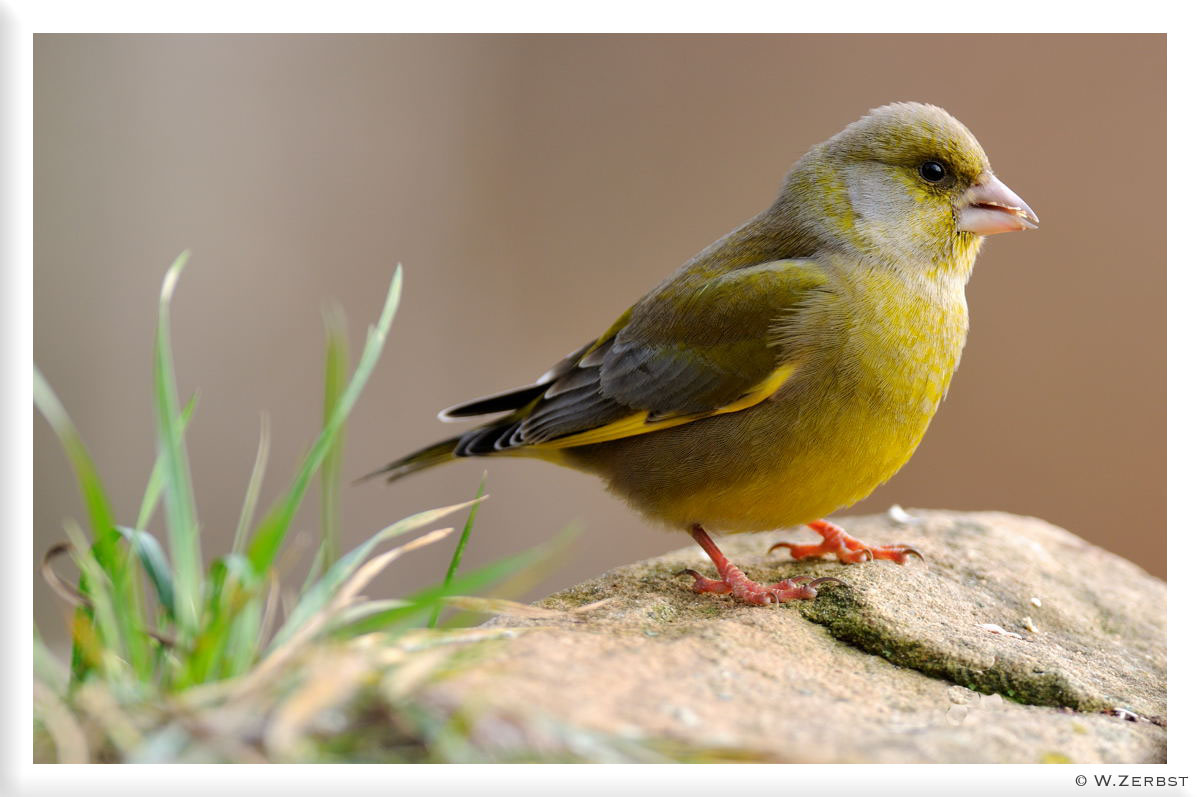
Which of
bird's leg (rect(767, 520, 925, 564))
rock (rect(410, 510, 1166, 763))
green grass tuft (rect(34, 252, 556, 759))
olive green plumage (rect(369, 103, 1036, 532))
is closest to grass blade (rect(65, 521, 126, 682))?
green grass tuft (rect(34, 252, 556, 759))

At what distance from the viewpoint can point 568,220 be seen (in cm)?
746

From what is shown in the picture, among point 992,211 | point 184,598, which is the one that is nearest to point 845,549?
point 992,211

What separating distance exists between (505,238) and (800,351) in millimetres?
4588

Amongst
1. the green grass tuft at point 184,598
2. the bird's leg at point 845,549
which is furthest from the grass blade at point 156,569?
the bird's leg at point 845,549

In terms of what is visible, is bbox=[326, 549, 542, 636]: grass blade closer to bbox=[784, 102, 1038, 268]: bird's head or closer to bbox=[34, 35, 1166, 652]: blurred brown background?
bbox=[784, 102, 1038, 268]: bird's head

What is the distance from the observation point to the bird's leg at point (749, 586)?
317 cm

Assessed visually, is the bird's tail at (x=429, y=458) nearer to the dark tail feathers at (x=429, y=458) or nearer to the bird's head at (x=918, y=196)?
the dark tail feathers at (x=429, y=458)

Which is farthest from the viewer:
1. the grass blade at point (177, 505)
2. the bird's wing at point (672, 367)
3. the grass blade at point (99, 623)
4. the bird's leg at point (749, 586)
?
the bird's wing at point (672, 367)

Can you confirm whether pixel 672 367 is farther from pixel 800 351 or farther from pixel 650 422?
pixel 800 351

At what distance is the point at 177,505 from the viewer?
235cm

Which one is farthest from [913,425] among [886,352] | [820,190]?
[820,190]

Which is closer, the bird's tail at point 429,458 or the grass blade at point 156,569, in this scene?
the grass blade at point 156,569

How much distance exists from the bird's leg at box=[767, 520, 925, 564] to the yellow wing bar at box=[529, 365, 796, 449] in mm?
612

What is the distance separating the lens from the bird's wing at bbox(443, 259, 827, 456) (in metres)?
3.37
